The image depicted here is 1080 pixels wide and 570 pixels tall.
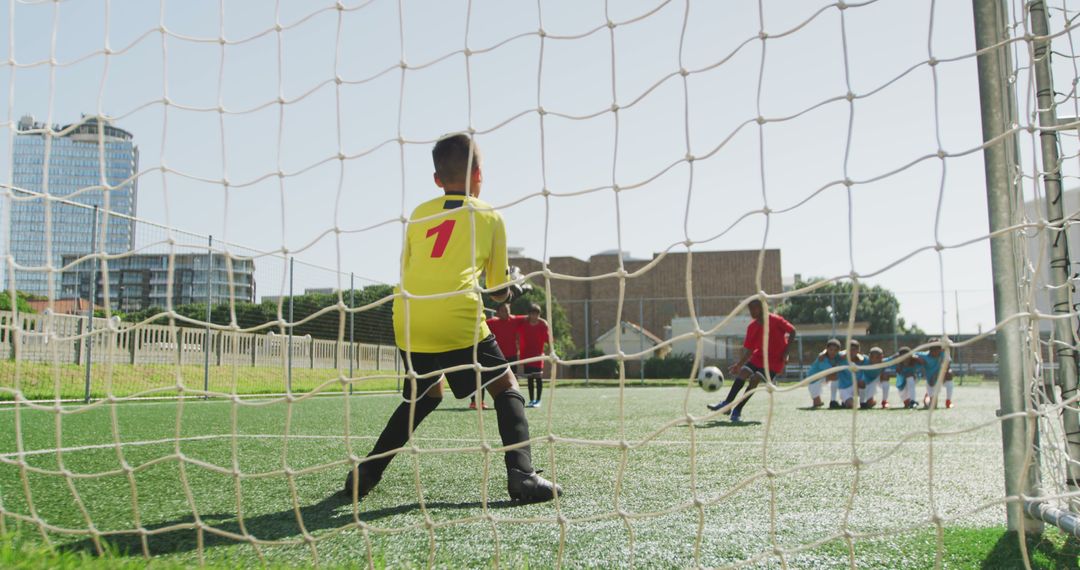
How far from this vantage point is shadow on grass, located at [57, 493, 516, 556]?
7.22 feet

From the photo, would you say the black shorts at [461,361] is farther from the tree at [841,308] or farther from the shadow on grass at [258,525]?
the tree at [841,308]

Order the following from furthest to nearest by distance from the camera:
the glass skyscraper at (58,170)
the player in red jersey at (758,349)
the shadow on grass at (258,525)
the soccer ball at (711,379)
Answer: the soccer ball at (711,379) → the player in red jersey at (758,349) → the glass skyscraper at (58,170) → the shadow on grass at (258,525)

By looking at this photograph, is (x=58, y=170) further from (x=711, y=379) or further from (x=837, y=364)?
(x=837, y=364)

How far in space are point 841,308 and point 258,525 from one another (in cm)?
2239

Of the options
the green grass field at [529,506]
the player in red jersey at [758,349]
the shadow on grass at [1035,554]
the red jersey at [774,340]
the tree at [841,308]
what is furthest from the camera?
the tree at [841,308]

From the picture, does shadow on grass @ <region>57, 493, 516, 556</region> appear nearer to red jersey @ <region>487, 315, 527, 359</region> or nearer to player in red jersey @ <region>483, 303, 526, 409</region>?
player in red jersey @ <region>483, 303, 526, 409</region>

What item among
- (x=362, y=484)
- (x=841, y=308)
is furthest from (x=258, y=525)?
(x=841, y=308)

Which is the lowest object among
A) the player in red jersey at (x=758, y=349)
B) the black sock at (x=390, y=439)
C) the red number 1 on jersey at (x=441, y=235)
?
the black sock at (x=390, y=439)

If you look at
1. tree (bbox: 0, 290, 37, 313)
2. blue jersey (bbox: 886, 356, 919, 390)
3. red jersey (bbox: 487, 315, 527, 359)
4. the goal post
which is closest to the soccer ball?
red jersey (bbox: 487, 315, 527, 359)

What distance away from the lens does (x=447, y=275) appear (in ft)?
9.34

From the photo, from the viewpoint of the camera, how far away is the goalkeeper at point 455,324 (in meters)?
2.83

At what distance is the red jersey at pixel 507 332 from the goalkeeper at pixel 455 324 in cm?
682

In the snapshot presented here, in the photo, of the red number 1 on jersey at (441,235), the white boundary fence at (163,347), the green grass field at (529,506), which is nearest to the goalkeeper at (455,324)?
the red number 1 on jersey at (441,235)

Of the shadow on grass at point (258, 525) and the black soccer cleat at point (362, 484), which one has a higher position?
the black soccer cleat at point (362, 484)
